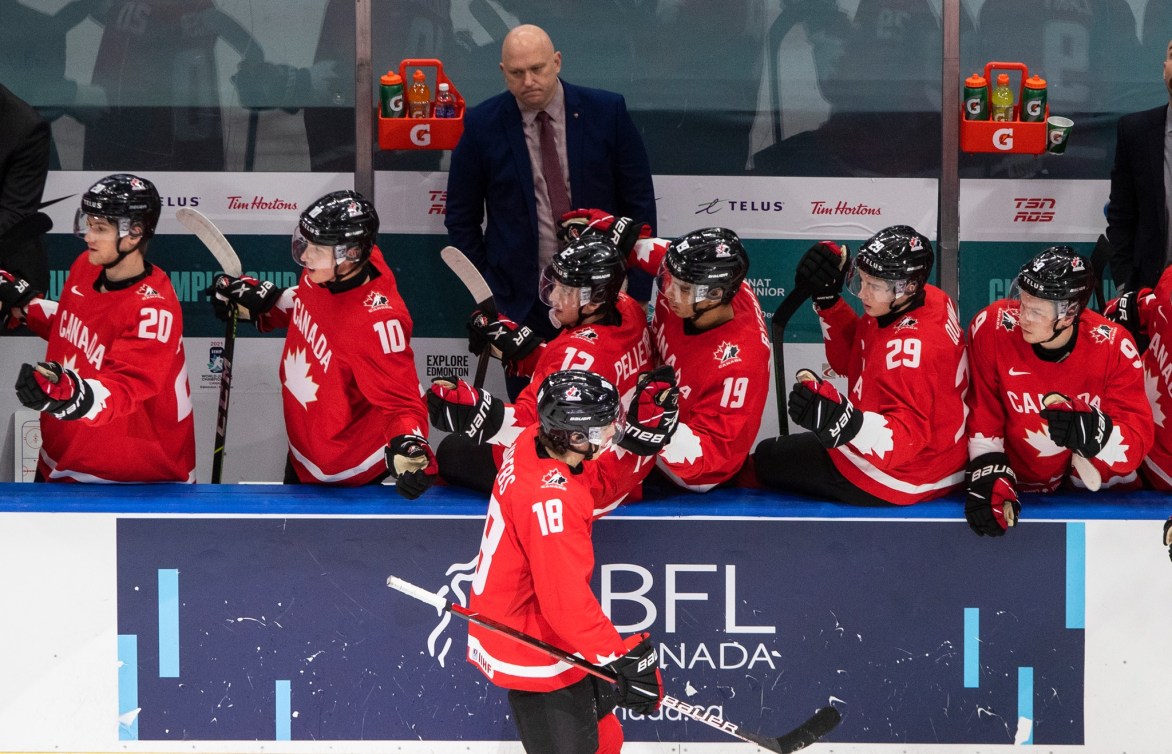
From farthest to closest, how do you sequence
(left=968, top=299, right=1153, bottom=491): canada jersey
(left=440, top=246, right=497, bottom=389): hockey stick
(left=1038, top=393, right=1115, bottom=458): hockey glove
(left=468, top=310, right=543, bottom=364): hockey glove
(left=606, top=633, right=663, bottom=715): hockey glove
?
(left=440, top=246, right=497, bottom=389): hockey stick, (left=468, top=310, right=543, bottom=364): hockey glove, (left=968, top=299, right=1153, bottom=491): canada jersey, (left=1038, top=393, right=1115, bottom=458): hockey glove, (left=606, top=633, right=663, bottom=715): hockey glove

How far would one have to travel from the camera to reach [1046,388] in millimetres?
3689

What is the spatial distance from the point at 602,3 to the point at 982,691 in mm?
2867

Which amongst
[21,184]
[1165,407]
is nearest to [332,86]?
[21,184]

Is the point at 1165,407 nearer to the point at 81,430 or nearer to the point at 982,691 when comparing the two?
the point at 982,691

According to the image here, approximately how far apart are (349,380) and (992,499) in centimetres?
166

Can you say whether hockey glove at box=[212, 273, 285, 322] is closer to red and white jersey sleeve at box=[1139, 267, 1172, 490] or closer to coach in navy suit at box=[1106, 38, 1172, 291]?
red and white jersey sleeve at box=[1139, 267, 1172, 490]

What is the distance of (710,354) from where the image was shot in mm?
3709

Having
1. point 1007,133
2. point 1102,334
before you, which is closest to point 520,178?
point 1007,133

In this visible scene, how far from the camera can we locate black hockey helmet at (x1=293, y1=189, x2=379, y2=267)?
3715 mm

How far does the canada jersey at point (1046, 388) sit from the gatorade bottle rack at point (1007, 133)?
5.23 feet

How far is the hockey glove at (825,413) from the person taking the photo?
351 centimetres

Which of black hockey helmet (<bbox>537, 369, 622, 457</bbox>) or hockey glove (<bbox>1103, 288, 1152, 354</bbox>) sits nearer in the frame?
black hockey helmet (<bbox>537, 369, 622, 457</bbox>)

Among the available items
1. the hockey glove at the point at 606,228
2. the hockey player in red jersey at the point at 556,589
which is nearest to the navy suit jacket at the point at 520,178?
the hockey glove at the point at 606,228

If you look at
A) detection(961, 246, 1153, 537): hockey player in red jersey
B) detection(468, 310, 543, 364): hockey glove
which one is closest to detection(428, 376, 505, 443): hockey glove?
detection(468, 310, 543, 364): hockey glove
